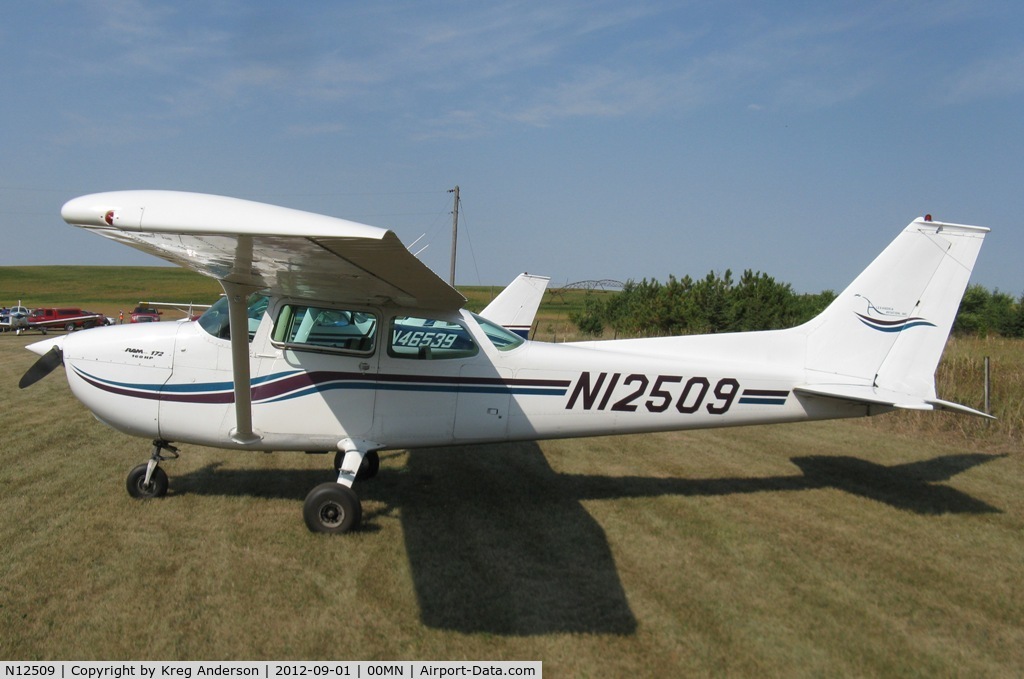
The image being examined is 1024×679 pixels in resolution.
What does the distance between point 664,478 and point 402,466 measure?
2.91 m

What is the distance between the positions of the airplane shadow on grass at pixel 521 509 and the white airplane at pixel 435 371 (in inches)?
28.0

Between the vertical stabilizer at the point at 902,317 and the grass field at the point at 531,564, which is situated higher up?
the vertical stabilizer at the point at 902,317

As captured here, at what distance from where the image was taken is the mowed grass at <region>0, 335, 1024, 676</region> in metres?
3.56

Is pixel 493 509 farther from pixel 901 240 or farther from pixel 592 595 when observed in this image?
pixel 901 240

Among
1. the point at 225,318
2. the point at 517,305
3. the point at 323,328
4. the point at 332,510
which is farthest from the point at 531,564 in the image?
the point at 517,305

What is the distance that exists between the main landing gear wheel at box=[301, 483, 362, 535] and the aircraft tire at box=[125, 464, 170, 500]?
166 cm

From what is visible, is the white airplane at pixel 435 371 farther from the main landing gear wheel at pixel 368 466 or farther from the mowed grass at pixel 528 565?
the main landing gear wheel at pixel 368 466

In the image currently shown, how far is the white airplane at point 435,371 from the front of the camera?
5320mm

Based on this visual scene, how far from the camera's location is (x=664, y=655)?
354 centimetres

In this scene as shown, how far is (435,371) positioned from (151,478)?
271 centimetres

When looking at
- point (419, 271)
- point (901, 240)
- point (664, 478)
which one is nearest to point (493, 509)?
point (664, 478)
